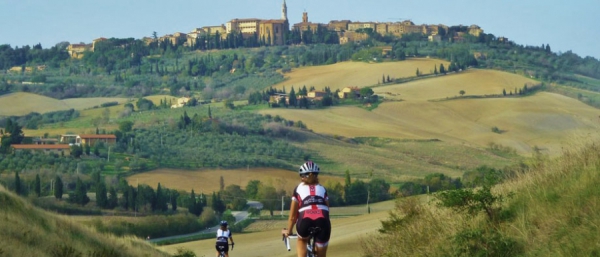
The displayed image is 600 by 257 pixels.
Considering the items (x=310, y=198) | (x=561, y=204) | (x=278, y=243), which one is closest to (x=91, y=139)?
(x=278, y=243)

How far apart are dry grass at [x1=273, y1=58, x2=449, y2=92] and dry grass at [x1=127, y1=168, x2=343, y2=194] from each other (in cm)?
6068

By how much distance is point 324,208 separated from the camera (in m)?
12.7

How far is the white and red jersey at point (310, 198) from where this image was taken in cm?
1265

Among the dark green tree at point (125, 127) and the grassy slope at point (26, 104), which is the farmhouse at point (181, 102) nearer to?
the grassy slope at point (26, 104)

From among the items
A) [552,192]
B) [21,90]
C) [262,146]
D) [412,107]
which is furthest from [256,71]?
[552,192]

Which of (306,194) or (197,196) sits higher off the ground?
(306,194)

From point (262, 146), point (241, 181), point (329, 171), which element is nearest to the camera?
point (241, 181)

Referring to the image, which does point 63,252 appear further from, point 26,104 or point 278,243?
point 26,104

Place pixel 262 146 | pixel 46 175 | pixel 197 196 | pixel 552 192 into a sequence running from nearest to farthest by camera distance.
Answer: pixel 552 192 < pixel 197 196 < pixel 46 175 < pixel 262 146

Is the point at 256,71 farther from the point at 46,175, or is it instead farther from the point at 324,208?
the point at 324,208

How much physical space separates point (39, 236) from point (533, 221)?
7.65 metres

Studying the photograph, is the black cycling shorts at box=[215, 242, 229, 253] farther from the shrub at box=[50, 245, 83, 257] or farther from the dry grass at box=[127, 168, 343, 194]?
the dry grass at box=[127, 168, 343, 194]

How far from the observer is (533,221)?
13.8 meters

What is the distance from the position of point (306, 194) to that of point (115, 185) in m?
66.1
